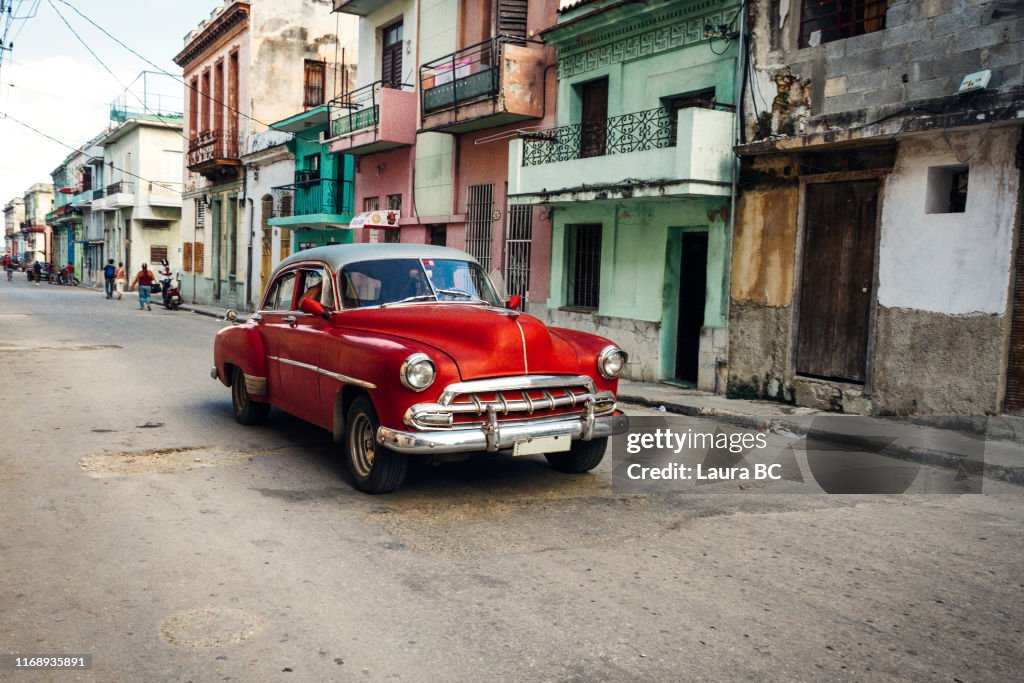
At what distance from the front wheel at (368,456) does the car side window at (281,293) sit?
2.01m

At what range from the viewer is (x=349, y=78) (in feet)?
101

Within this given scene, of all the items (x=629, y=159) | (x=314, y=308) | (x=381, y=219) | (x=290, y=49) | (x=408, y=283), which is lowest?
(x=314, y=308)

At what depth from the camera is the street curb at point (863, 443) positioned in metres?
7.34

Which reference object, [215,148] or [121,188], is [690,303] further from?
[121,188]

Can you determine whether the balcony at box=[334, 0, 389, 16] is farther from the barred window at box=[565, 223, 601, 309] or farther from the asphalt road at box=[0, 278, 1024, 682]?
the asphalt road at box=[0, 278, 1024, 682]

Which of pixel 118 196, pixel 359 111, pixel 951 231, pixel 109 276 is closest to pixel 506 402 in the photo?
pixel 951 231

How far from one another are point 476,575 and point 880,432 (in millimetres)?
5975

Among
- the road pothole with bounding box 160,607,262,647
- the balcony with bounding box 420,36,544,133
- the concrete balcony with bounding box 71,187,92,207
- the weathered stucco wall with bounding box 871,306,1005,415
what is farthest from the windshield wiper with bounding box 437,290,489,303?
the concrete balcony with bounding box 71,187,92,207

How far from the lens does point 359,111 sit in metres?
21.7

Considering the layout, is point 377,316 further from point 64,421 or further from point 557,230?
point 557,230

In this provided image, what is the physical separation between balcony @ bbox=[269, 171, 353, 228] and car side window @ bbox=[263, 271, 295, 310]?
53.4 ft

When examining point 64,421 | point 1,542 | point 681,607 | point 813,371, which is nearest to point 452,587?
point 681,607

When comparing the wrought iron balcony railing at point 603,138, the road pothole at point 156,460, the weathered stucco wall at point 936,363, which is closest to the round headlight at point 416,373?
the road pothole at point 156,460

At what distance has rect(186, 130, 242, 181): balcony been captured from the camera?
31861mm
